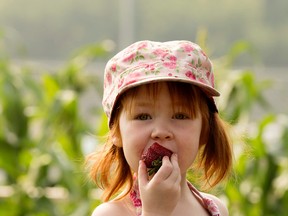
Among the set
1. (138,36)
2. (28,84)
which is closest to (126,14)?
(138,36)

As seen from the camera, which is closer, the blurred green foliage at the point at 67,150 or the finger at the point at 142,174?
the finger at the point at 142,174

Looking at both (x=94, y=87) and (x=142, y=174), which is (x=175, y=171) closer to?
(x=142, y=174)

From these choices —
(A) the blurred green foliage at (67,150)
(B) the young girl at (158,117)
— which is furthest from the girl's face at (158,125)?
(A) the blurred green foliage at (67,150)

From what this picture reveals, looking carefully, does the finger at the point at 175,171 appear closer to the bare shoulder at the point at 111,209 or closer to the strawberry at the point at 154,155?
the strawberry at the point at 154,155

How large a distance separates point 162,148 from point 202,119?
0.14 m

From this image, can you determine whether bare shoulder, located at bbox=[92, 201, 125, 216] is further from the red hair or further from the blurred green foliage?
the blurred green foliage

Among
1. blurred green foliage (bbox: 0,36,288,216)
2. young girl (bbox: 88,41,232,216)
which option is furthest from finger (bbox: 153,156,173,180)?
blurred green foliage (bbox: 0,36,288,216)

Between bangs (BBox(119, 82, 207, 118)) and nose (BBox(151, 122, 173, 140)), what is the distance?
1.5 inches

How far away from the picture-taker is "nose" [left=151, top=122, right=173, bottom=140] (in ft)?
4.88

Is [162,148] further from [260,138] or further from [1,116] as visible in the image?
[1,116]

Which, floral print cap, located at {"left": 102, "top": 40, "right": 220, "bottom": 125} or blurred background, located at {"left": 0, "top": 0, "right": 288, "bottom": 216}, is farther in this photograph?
blurred background, located at {"left": 0, "top": 0, "right": 288, "bottom": 216}

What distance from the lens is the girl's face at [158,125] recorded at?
1.50 m

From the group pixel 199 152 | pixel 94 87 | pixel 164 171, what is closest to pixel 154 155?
pixel 164 171

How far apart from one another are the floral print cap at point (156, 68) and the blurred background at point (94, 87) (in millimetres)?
784
